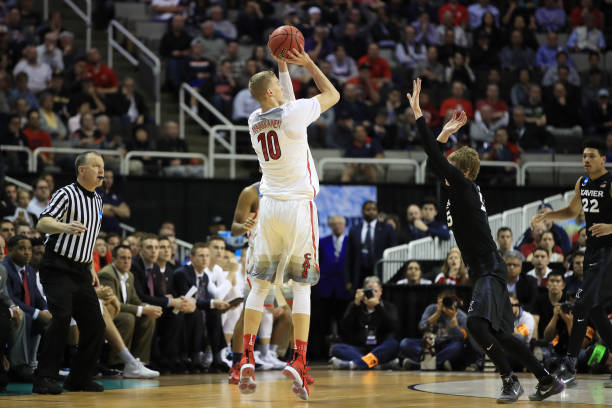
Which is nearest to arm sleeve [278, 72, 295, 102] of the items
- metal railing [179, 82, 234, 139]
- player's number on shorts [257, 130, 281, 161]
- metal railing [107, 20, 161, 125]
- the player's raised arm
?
the player's raised arm

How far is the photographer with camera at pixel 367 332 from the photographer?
1303cm

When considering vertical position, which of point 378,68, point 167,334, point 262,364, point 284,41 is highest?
point 378,68

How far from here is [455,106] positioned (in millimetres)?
18875

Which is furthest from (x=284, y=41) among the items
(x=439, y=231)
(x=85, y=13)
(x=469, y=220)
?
(x=85, y=13)

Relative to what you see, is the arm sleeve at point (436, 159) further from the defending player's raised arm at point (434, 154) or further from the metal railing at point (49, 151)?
the metal railing at point (49, 151)

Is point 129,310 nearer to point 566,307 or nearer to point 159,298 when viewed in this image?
point 159,298

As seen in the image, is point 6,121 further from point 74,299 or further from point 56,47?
point 74,299

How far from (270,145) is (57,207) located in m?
2.14

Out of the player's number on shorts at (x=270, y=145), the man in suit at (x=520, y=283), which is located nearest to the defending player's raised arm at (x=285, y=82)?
the player's number on shorts at (x=270, y=145)

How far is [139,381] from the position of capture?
10328 millimetres

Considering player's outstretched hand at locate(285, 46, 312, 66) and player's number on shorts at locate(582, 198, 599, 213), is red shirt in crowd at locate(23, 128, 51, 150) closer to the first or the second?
player's outstretched hand at locate(285, 46, 312, 66)

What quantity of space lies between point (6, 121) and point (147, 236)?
469cm

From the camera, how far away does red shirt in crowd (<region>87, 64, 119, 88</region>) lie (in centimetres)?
1777

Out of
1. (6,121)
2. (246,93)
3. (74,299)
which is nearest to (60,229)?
(74,299)
